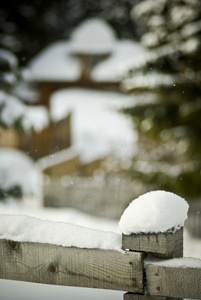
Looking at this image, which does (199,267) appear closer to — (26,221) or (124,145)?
(26,221)

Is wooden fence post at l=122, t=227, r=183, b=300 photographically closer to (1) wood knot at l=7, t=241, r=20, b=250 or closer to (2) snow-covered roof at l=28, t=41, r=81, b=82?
(1) wood knot at l=7, t=241, r=20, b=250

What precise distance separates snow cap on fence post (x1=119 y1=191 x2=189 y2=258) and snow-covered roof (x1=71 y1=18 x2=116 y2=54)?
17428 mm

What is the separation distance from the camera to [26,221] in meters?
2.37

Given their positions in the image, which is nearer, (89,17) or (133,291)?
(133,291)

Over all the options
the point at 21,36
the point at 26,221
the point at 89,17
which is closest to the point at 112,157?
the point at 21,36

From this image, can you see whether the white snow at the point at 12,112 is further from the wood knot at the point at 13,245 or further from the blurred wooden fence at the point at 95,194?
the wood knot at the point at 13,245

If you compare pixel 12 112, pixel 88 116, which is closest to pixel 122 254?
pixel 12 112

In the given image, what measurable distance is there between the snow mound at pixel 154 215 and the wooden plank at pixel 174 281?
0.62ft

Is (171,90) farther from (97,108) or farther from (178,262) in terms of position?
(97,108)

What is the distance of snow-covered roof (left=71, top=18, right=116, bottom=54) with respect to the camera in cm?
1905

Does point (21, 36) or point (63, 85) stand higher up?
point (21, 36)

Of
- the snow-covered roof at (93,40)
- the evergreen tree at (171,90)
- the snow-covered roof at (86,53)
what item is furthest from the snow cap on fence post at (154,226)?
the snow-covered roof at (93,40)

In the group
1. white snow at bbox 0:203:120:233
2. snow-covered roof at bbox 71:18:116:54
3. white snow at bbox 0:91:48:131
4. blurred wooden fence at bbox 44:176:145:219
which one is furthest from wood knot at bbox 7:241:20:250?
snow-covered roof at bbox 71:18:116:54

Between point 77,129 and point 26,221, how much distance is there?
17422 mm
